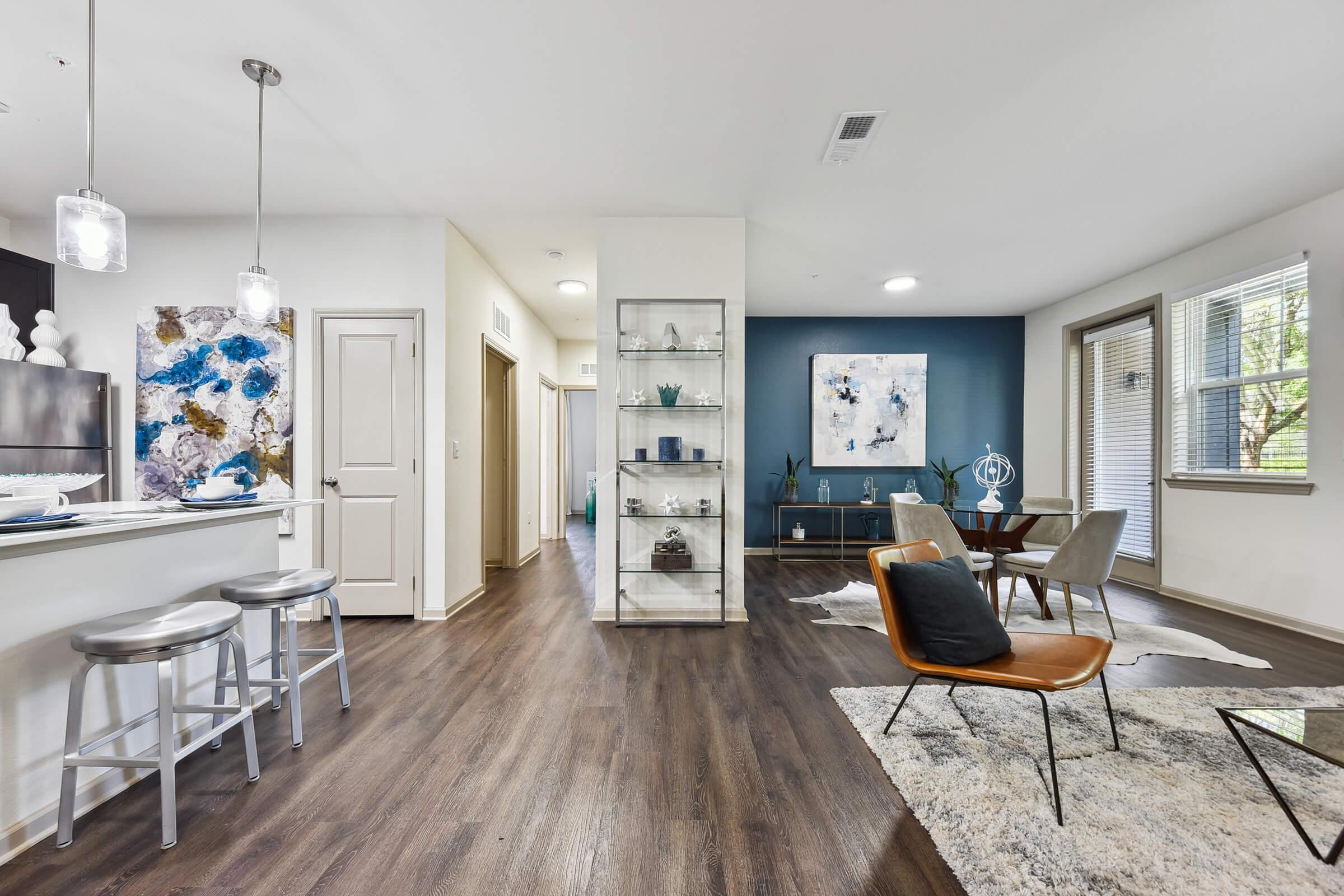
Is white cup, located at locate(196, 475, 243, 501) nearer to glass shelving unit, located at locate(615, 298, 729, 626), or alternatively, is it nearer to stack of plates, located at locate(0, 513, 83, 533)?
stack of plates, located at locate(0, 513, 83, 533)

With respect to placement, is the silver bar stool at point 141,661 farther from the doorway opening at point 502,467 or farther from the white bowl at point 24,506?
the doorway opening at point 502,467

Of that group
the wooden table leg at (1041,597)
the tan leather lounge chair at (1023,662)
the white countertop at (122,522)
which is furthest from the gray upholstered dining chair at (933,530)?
the white countertop at (122,522)

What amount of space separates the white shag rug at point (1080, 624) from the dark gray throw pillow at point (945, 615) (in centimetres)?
46

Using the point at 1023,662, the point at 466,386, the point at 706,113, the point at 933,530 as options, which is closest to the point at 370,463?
the point at 466,386

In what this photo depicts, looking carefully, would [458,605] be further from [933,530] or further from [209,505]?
[933,530]

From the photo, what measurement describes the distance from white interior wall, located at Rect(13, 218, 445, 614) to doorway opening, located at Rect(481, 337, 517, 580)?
1.63 m

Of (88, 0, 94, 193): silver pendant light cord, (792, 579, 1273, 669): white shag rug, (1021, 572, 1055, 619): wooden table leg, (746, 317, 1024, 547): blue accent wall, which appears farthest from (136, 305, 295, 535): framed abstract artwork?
(1021, 572, 1055, 619): wooden table leg

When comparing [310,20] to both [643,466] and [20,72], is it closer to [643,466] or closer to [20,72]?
[20,72]

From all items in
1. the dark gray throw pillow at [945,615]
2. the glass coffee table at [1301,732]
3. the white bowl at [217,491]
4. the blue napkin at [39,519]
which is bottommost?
the glass coffee table at [1301,732]

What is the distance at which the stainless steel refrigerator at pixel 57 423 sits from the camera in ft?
10.2

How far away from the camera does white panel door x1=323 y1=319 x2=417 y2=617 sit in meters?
3.77

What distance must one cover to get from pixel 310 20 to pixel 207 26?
424mm

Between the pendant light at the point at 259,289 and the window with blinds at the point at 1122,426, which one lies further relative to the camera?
the window with blinds at the point at 1122,426

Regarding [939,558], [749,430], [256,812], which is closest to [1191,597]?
[939,558]
